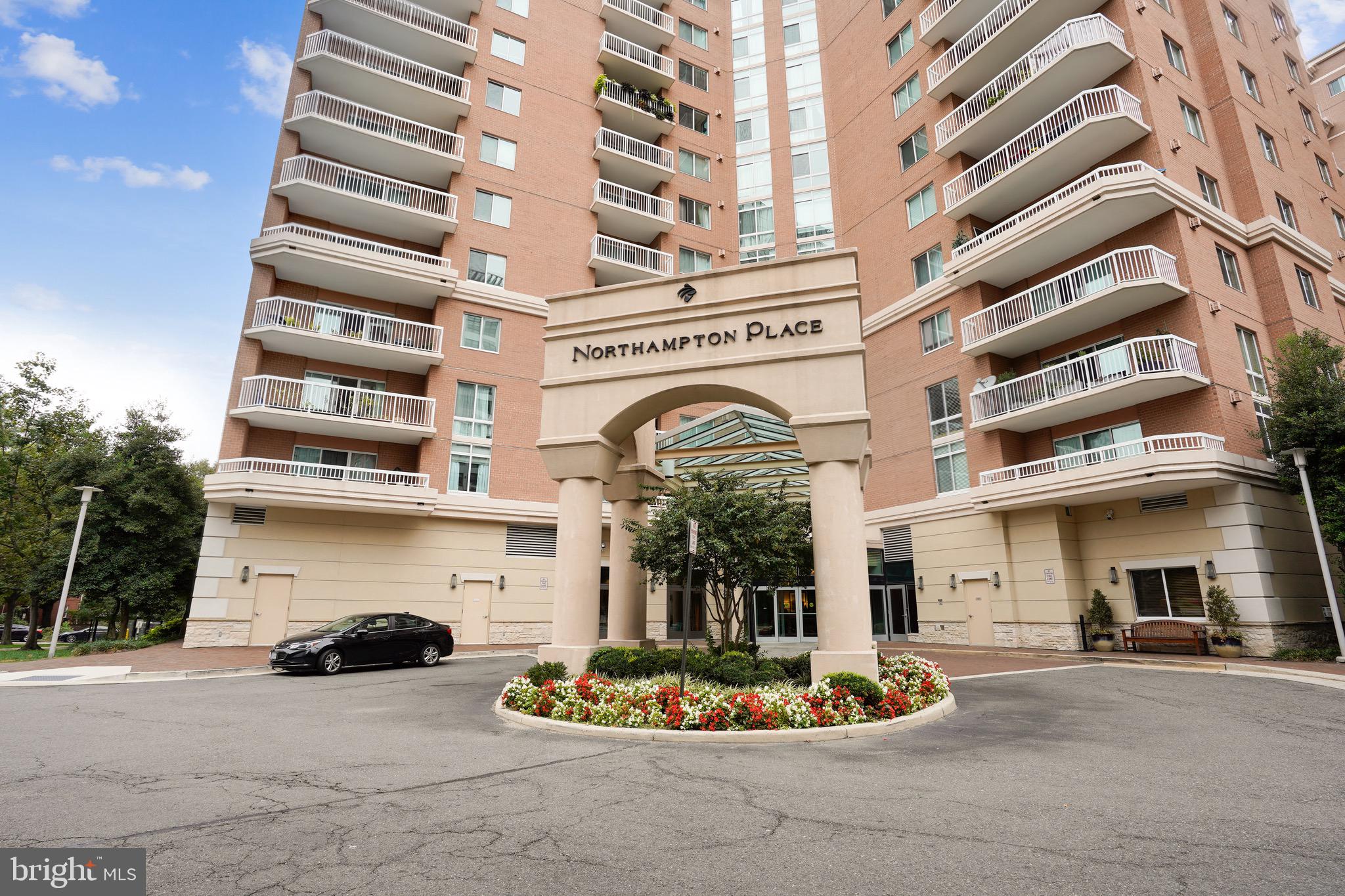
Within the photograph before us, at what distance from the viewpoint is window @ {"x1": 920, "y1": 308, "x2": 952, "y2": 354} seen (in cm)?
2567

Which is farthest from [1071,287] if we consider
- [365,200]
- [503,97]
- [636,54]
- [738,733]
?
[365,200]

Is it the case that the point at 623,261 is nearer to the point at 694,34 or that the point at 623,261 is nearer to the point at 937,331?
the point at 937,331

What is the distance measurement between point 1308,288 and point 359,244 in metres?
34.1

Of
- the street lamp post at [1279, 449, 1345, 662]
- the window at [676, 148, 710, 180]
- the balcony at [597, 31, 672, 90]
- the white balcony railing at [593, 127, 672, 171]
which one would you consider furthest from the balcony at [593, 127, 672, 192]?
the street lamp post at [1279, 449, 1345, 662]

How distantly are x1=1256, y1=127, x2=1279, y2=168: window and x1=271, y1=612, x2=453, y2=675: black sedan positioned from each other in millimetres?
32765

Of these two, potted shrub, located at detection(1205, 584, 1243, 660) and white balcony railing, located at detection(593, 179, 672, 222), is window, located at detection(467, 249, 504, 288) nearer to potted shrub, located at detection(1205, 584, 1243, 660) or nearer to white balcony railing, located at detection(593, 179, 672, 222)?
white balcony railing, located at detection(593, 179, 672, 222)

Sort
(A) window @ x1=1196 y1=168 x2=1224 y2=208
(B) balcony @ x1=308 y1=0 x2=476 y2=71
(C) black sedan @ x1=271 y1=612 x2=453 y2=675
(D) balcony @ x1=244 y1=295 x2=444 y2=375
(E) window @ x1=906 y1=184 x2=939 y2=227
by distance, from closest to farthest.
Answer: (C) black sedan @ x1=271 y1=612 x2=453 y2=675 → (A) window @ x1=1196 y1=168 x2=1224 y2=208 → (D) balcony @ x1=244 y1=295 x2=444 y2=375 → (B) balcony @ x1=308 y1=0 x2=476 y2=71 → (E) window @ x1=906 y1=184 x2=939 y2=227

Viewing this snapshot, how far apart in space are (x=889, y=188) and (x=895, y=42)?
7272 mm

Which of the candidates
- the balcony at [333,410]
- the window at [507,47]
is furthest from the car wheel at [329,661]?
the window at [507,47]

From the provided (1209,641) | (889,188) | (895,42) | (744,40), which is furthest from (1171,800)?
(744,40)

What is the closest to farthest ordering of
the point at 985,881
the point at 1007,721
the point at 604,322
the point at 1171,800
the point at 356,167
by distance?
1. the point at 985,881
2. the point at 1171,800
3. the point at 1007,721
4. the point at 604,322
5. the point at 356,167

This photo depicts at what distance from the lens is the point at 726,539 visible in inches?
474

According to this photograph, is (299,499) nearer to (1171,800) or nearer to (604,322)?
(604,322)

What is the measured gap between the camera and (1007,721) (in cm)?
935
